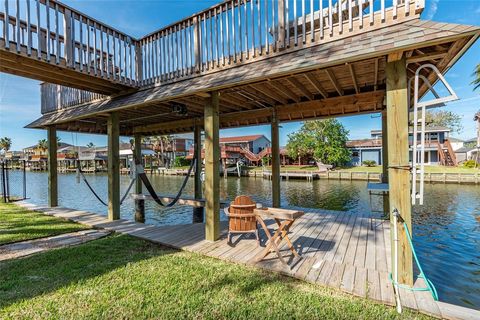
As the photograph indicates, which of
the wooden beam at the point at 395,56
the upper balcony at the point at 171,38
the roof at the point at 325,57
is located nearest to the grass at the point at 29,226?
the roof at the point at 325,57

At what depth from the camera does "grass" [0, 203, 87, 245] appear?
171 inches

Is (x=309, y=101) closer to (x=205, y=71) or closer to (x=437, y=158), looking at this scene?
(x=205, y=71)

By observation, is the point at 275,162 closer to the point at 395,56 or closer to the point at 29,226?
the point at 395,56

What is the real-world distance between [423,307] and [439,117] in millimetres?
46310

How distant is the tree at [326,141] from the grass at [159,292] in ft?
83.8

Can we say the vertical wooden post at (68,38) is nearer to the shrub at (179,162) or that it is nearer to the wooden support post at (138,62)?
the wooden support post at (138,62)

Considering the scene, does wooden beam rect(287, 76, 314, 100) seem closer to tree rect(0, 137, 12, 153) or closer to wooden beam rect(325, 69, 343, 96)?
wooden beam rect(325, 69, 343, 96)

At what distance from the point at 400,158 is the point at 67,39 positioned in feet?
17.6

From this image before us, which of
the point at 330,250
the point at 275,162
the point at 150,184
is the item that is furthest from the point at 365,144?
the point at 330,250

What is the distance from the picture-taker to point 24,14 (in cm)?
387

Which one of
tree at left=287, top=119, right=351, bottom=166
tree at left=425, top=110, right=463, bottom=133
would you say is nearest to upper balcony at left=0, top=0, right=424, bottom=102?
tree at left=287, top=119, right=351, bottom=166

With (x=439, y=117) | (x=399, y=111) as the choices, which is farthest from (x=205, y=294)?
(x=439, y=117)

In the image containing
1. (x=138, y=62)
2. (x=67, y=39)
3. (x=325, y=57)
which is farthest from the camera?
(x=138, y=62)

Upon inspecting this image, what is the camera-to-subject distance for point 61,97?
22.6 ft
